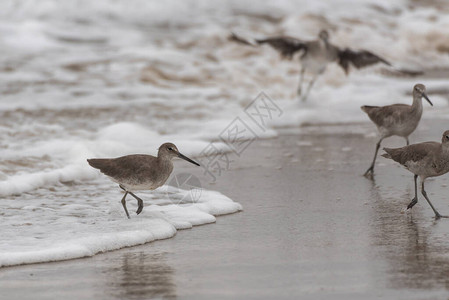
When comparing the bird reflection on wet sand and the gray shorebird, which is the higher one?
the gray shorebird

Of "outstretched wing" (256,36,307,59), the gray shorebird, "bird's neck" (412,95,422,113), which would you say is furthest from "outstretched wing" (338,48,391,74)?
the gray shorebird

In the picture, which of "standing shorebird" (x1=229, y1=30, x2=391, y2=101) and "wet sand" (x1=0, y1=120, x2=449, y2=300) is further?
"standing shorebird" (x1=229, y1=30, x2=391, y2=101)

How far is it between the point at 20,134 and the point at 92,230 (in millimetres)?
4477

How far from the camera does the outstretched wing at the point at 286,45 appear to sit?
42.8 ft

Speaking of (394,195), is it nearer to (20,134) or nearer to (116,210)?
(116,210)

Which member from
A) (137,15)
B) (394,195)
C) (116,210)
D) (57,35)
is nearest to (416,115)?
(394,195)

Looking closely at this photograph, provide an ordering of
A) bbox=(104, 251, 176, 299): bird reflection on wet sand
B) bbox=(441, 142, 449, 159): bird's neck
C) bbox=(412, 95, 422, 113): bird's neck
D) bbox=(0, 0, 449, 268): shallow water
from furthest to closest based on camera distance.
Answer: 1. bbox=(0, 0, 449, 268): shallow water
2. bbox=(412, 95, 422, 113): bird's neck
3. bbox=(441, 142, 449, 159): bird's neck
4. bbox=(104, 251, 176, 299): bird reflection on wet sand

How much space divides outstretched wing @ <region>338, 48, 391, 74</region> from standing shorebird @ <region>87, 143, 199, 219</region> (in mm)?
6387

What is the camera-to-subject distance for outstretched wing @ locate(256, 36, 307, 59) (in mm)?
13039

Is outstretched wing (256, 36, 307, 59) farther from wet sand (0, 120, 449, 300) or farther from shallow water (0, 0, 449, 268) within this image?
wet sand (0, 120, 449, 300)

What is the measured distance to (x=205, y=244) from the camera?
5.72 meters

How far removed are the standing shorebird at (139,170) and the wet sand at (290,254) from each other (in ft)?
2.07

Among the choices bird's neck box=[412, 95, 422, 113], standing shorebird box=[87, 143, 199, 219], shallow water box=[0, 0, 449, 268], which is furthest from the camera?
shallow water box=[0, 0, 449, 268]

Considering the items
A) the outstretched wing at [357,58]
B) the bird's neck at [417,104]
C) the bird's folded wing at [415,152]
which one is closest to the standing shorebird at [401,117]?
the bird's neck at [417,104]
